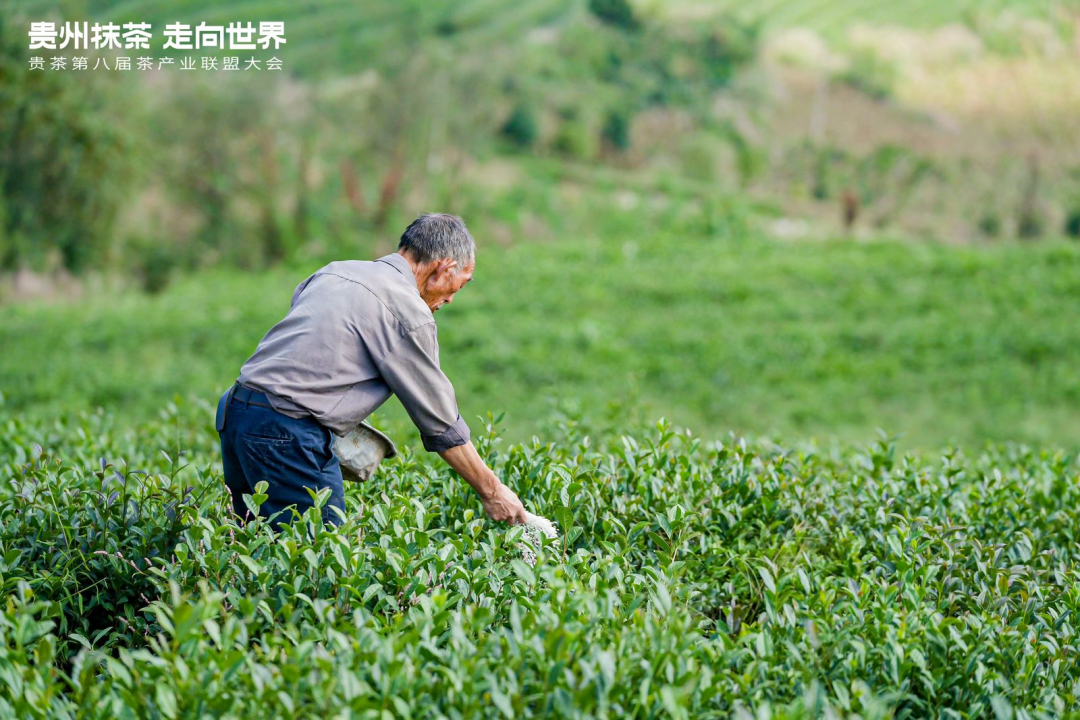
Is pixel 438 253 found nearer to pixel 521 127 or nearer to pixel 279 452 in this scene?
pixel 279 452

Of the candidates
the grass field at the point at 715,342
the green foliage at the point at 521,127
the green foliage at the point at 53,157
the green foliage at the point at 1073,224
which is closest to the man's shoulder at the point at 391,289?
the grass field at the point at 715,342

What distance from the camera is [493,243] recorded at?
15.3 m

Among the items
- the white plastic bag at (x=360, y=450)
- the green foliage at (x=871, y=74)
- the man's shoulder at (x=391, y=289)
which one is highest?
the green foliage at (x=871, y=74)

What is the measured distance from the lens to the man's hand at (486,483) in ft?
9.41

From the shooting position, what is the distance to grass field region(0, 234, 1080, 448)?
8.37m

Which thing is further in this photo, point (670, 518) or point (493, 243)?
point (493, 243)

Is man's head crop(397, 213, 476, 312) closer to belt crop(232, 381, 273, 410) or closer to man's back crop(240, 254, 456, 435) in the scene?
man's back crop(240, 254, 456, 435)

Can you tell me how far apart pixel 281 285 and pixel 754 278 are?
240 inches

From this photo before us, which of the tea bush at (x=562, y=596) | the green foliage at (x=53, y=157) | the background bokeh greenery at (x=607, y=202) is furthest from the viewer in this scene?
the green foliage at (x=53, y=157)

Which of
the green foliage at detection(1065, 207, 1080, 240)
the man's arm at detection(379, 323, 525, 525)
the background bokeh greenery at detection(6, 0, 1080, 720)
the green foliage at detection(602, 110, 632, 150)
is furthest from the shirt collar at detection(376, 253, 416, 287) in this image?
the green foliage at detection(602, 110, 632, 150)

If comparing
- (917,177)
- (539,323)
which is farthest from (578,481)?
(917,177)

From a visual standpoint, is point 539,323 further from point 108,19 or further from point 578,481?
point 108,19

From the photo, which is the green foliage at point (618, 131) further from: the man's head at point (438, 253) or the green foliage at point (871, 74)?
the man's head at point (438, 253)

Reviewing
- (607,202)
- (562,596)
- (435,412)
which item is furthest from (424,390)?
(607,202)
